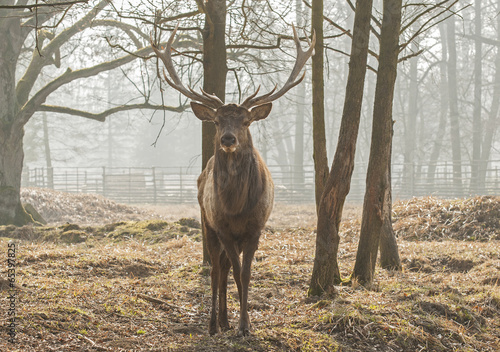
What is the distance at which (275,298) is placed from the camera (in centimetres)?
588

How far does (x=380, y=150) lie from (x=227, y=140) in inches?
89.5

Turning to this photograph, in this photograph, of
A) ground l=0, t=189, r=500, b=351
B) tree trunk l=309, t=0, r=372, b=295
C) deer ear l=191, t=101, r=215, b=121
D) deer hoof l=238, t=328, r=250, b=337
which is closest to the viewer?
ground l=0, t=189, r=500, b=351

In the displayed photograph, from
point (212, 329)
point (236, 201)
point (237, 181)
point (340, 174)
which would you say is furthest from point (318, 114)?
point (212, 329)

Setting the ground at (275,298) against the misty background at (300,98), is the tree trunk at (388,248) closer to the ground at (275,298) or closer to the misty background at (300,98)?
the ground at (275,298)

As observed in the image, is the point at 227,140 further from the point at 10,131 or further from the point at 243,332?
the point at 10,131

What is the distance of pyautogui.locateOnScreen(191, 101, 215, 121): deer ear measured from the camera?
5316 millimetres

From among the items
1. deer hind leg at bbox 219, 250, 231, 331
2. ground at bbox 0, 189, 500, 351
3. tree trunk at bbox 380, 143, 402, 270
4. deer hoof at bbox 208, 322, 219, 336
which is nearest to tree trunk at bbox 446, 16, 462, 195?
ground at bbox 0, 189, 500, 351

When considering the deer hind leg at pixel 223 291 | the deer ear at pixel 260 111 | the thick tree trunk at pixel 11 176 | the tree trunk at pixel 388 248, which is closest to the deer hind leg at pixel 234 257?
the deer hind leg at pixel 223 291

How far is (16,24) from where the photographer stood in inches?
513

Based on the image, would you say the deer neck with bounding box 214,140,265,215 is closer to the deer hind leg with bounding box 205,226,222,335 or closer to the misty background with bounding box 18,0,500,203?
the deer hind leg with bounding box 205,226,222,335

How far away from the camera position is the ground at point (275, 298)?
4316 mm

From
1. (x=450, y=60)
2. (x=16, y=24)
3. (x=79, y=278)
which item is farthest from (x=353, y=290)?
(x=450, y=60)

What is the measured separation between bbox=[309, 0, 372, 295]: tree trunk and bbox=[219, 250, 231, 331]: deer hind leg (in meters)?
1.03

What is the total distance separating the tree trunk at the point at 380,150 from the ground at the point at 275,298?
1.43 feet
